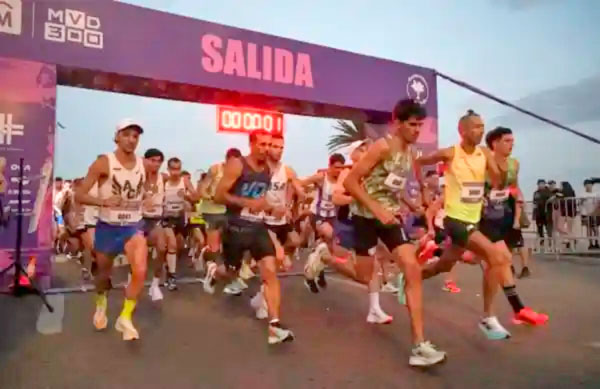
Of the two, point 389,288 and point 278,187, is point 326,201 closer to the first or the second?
point 389,288

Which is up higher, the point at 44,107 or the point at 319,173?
the point at 44,107

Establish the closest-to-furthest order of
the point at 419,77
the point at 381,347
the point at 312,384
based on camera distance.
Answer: the point at 312,384
the point at 381,347
the point at 419,77

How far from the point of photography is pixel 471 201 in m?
5.39

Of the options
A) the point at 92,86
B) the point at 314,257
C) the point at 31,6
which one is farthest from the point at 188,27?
the point at 314,257

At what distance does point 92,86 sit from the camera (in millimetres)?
10859

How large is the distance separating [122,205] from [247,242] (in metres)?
1.21

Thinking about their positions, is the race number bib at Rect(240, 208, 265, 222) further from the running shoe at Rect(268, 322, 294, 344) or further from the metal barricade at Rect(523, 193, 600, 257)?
the metal barricade at Rect(523, 193, 600, 257)

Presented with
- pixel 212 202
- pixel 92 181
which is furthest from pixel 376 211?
pixel 212 202

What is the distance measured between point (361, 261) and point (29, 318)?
155 inches

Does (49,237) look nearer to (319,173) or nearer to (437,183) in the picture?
(319,173)

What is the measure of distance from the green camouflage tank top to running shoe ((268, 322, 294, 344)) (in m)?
1.20

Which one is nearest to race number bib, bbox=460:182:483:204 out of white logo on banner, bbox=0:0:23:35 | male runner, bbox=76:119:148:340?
male runner, bbox=76:119:148:340

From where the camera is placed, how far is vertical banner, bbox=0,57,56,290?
29.4 feet

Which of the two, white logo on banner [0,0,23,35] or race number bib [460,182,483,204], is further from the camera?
white logo on banner [0,0,23,35]
